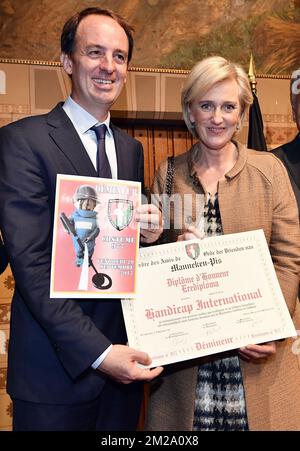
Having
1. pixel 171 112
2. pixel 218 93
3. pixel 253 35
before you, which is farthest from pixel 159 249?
pixel 253 35

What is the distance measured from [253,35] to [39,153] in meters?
3.35

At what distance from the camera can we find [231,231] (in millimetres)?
2188

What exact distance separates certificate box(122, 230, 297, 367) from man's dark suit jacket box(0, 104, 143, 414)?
16 centimetres

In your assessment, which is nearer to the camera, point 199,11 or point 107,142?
point 107,142

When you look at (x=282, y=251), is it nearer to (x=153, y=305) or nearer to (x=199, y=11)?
(x=153, y=305)

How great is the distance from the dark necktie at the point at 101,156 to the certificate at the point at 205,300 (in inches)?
11.8

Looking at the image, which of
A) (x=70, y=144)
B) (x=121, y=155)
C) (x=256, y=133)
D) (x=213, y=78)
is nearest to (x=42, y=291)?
(x=70, y=144)

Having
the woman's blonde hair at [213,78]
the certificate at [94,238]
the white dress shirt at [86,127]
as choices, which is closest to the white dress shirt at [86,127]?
the white dress shirt at [86,127]

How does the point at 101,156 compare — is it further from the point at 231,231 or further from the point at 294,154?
the point at 294,154

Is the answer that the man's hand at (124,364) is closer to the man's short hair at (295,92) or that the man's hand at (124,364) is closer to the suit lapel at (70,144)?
the suit lapel at (70,144)

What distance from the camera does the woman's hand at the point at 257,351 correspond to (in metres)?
1.99

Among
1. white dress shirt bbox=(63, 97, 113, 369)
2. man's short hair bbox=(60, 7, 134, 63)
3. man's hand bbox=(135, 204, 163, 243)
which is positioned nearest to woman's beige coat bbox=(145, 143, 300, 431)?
man's hand bbox=(135, 204, 163, 243)

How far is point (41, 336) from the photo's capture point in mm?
1833

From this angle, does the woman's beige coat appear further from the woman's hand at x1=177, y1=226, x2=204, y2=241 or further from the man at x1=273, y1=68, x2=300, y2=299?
the man at x1=273, y1=68, x2=300, y2=299
